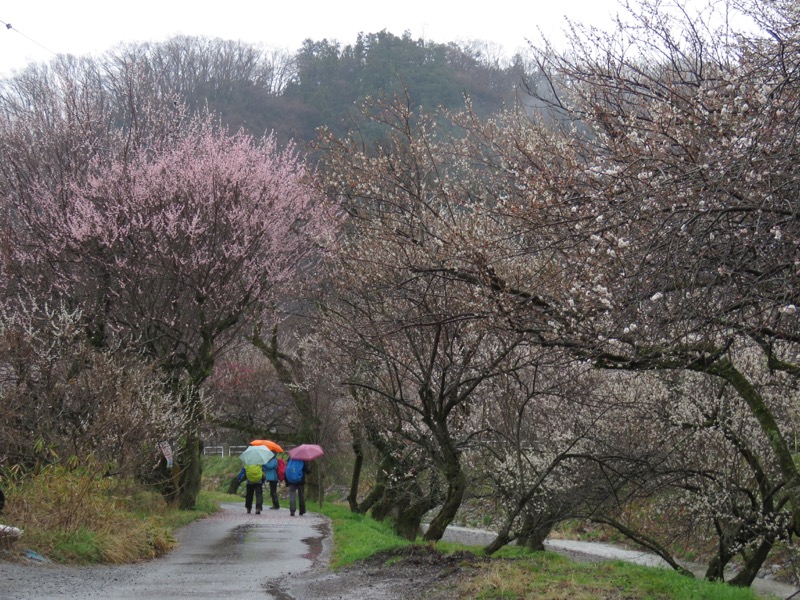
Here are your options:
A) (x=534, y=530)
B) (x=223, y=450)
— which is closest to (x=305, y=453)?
(x=534, y=530)

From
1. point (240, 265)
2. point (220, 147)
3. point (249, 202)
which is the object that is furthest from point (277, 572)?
point (220, 147)

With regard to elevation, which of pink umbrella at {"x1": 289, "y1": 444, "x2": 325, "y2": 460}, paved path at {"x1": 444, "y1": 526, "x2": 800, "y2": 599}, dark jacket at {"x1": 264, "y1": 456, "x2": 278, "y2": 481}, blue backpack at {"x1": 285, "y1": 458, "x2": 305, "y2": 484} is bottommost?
paved path at {"x1": 444, "y1": 526, "x2": 800, "y2": 599}

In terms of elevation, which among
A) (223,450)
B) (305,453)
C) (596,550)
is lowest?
(223,450)

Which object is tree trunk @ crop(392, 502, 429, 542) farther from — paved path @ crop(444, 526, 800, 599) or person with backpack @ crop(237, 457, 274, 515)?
paved path @ crop(444, 526, 800, 599)

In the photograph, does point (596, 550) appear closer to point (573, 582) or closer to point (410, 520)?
point (410, 520)

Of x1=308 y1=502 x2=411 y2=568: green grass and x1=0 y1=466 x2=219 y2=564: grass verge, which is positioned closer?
x1=0 y1=466 x2=219 y2=564: grass verge

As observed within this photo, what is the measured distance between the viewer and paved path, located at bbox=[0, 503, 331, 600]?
9047 mm

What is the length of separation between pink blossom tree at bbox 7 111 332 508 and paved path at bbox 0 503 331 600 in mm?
3285

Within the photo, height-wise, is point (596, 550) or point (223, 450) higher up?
point (596, 550)

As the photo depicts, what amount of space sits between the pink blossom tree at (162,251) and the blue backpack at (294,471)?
83.3 inches

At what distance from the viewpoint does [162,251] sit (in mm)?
18438

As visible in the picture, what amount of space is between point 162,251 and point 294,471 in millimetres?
6171

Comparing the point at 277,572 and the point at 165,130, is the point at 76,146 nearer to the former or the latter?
the point at 165,130

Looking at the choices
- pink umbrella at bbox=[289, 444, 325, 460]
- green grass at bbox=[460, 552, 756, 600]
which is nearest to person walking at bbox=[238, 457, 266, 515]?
pink umbrella at bbox=[289, 444, 325, 460]
